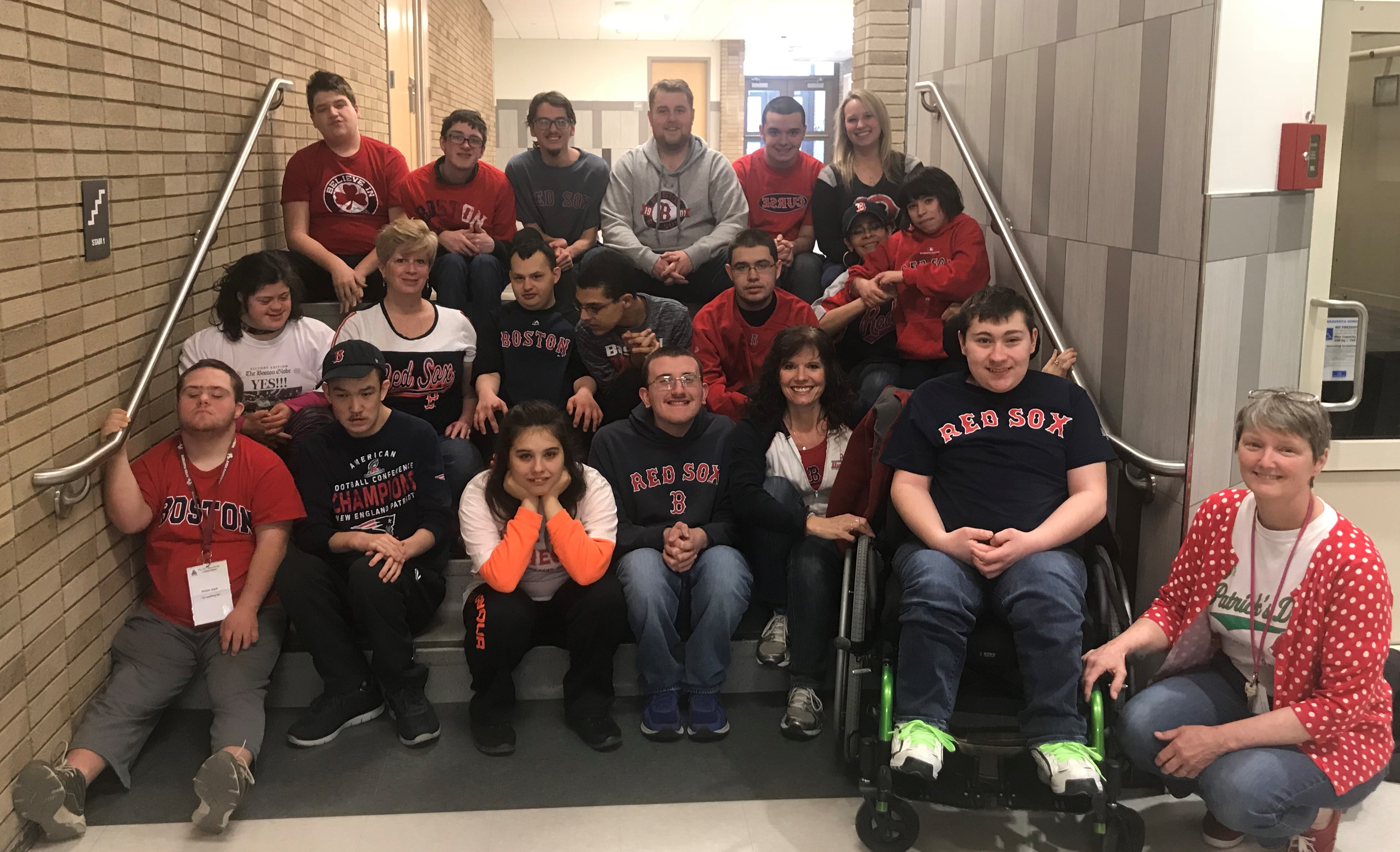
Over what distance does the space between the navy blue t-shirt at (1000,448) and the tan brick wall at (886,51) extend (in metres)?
Answer: 3.44

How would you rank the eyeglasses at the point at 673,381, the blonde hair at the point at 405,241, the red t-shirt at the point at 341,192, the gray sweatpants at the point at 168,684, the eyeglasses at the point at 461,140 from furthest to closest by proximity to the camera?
the eyeglasses at the point at 461,140
the red t-shirt at the point at 341,192
the blonde hair at the point at 405,241
the eyeglasses at the point at 673,381
the gray sweatpants at the point at 168,684

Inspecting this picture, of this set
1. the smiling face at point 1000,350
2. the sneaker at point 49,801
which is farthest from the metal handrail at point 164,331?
the smiling face at point 1000,350

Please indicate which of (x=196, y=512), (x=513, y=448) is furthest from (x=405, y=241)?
(x=196, y=512)

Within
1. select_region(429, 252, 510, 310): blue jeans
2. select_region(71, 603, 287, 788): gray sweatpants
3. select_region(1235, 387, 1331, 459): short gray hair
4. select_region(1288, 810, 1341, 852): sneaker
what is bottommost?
select_region(1288, 810, 1341, 852): sneaker

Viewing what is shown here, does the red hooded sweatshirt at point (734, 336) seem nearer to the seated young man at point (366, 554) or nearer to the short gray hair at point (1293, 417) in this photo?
the seated young man at point (366, 554)

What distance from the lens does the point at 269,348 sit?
362 centimetres

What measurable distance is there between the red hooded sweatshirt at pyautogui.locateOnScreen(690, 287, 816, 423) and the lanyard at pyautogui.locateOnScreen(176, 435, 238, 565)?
1635 mm

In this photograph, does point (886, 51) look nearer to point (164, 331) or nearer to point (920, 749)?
point (164, 331)

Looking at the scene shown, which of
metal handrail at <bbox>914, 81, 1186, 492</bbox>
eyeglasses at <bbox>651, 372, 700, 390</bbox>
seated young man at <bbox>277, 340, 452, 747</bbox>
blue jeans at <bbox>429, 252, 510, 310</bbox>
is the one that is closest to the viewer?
metal handrail at <bbox>914, 81, 1186, 492</bbox>

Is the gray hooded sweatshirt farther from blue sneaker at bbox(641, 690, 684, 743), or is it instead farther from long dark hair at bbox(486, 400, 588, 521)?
blue sneaker at bbox(641, 690, 684, 743)

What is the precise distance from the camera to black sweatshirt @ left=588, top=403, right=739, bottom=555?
3.30m

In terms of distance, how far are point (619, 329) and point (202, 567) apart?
160 centimetres

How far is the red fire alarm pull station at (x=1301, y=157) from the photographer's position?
2.71 metres

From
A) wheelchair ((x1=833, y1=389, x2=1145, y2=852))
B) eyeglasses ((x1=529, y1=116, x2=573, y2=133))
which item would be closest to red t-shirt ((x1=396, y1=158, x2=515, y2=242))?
eyeglasses ((x1=529, y1=116, x2=573, y2=133))
